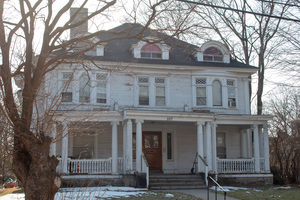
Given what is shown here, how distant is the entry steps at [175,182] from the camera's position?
15.9m

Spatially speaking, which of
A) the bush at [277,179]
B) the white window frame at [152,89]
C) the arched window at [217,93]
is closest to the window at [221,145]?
the arched window at [217,93]

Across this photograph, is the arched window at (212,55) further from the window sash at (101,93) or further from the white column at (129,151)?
the white column at (129,151)

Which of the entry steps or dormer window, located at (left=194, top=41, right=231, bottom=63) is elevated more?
dormer window, located at (left=194, top=41, right=231, bottom=63)

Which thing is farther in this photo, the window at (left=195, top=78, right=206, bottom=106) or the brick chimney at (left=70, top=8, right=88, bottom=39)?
the window at (left=195, top=78, right=206, bottom=106)

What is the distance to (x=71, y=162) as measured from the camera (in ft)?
54.3

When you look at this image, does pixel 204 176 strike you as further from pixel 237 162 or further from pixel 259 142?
pixel 259 142

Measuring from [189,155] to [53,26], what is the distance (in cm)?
1281

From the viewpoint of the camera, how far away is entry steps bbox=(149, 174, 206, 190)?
15898 millimetres

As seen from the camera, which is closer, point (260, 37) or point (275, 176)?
point (275, 176)

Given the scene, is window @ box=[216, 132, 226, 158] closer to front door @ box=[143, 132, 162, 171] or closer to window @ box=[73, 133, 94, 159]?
front door @ box=[143, 132, 162, 171]

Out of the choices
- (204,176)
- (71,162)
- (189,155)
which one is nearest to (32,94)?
(71,162)

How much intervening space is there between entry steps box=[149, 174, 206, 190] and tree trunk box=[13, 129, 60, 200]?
30.0 feet

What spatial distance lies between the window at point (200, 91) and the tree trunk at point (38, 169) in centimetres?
1311

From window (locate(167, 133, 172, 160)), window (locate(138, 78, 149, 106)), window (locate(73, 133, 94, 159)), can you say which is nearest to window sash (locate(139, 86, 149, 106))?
window (locate(138, 78, 149, 106))
